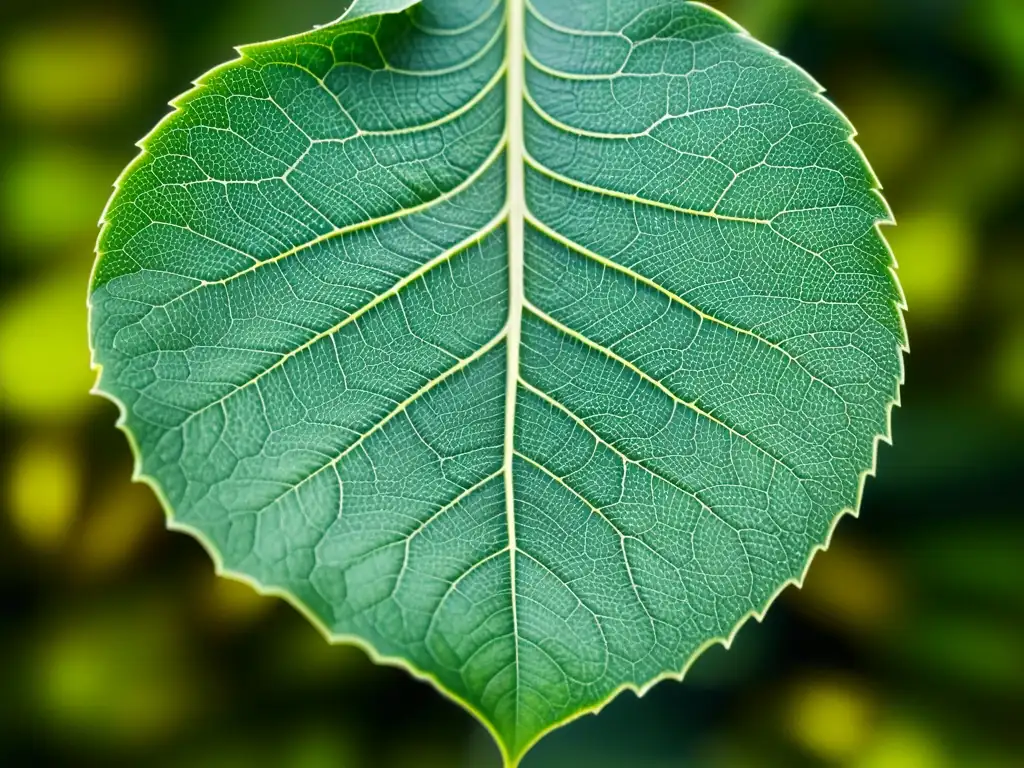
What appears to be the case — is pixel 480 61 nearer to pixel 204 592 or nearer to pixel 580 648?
pixel 580 648

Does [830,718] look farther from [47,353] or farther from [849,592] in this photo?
[47,353]

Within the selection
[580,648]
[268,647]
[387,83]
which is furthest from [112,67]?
[580,648]

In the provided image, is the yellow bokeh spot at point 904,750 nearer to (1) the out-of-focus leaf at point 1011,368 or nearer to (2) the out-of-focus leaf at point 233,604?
(1) the out-of-focus leaf at point 1011,368

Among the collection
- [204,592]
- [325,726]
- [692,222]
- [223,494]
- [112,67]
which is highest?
[692,222]

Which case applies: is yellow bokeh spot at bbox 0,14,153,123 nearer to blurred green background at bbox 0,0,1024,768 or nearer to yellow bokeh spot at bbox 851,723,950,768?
blurred green background at bbox 0,0,1024,768

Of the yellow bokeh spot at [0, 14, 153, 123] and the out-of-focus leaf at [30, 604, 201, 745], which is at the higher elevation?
the yellow bokeh spot at [0, 14, 153, 123]

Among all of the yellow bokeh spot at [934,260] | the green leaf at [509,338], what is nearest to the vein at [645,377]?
the green leaf at [509,338]

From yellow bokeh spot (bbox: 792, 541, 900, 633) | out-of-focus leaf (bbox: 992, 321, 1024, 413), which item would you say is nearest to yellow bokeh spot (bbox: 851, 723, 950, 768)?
yellow bokeh spot (bbox: 792, 541, 900, 633)
